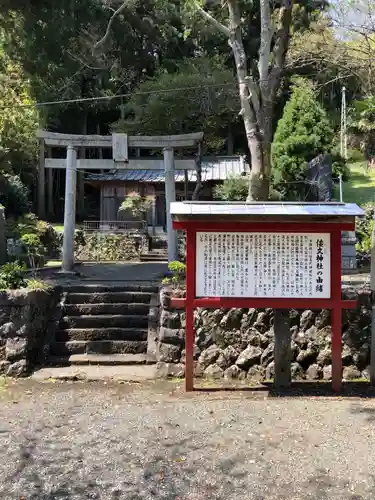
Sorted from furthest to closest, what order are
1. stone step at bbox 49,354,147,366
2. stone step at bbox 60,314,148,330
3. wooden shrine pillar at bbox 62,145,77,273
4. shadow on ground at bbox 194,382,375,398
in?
1. wooden shrine pillar at bbox 62,145,77,273
2. stone step at bbox 60,314,148,330
3. stone step at bbox 49,354,147,366
4. shadow on ground at bbox 194,382,375,398

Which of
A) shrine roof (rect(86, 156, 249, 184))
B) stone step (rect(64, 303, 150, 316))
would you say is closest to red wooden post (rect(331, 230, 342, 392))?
stone step (rect(64, 303, 150, 316))

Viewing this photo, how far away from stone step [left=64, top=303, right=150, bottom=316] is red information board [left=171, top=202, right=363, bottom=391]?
104 inches

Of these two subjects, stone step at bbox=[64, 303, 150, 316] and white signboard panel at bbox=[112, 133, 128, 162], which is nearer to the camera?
stone step at bbox=[64, 303, 150, 316]

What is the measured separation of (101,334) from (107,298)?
0.84 metres

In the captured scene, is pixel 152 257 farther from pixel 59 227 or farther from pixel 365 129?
pixel 365 129

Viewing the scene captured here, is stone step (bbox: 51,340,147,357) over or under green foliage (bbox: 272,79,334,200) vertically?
under

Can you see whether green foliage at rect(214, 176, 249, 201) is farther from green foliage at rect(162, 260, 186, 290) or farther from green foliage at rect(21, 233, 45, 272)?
green foliage at rect(162, 260, 186, 290)

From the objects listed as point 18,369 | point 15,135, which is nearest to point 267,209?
point 18,369

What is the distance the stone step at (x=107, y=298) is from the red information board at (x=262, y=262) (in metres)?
2.82

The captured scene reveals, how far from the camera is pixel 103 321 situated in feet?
28.9

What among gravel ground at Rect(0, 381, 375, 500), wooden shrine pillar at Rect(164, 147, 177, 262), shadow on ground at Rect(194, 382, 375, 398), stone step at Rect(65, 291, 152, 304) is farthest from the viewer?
wooden shrine pillar at Rect(164, 147, 177, 262)

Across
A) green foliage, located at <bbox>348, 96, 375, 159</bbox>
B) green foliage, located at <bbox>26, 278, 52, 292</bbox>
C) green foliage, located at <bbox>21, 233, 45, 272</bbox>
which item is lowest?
green foliage, located at <bbox>26, 278, 52, 292</bbox>

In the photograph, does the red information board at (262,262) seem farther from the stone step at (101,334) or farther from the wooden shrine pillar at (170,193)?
the wooden shrine pillar at (170,193)

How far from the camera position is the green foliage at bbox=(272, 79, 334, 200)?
762 inches
